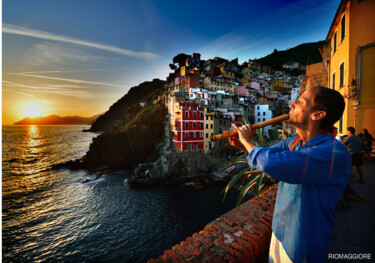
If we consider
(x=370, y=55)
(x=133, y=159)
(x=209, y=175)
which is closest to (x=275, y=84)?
(x=209, y=175)

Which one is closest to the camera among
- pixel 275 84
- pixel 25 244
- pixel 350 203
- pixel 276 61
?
pixel 350 203

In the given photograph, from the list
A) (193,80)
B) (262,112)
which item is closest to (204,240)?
(262,112)

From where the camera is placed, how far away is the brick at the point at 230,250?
188 cm

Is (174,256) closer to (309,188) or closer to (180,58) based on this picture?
(309,188)

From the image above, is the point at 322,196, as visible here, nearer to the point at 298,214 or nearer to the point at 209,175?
the point at 298,214

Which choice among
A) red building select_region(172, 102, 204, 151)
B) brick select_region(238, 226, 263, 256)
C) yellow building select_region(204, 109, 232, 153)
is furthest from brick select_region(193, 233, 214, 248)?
yellow building select_region(204, 109, 232, 153)

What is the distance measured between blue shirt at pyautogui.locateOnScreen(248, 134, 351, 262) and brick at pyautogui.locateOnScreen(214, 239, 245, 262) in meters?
0.76

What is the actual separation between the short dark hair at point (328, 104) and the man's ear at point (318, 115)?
0.02 m

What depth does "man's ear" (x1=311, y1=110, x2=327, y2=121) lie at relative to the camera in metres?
1.25

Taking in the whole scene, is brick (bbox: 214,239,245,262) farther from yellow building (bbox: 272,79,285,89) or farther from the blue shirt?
yellow building (bbox: 272,79,285,89)

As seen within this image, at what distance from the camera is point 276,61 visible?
101375 mm

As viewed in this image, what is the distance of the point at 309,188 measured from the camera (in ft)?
3.92

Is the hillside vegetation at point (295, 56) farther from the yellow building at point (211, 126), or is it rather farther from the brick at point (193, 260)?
the brick at point (193, 260)

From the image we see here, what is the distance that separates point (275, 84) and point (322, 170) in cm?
7821
